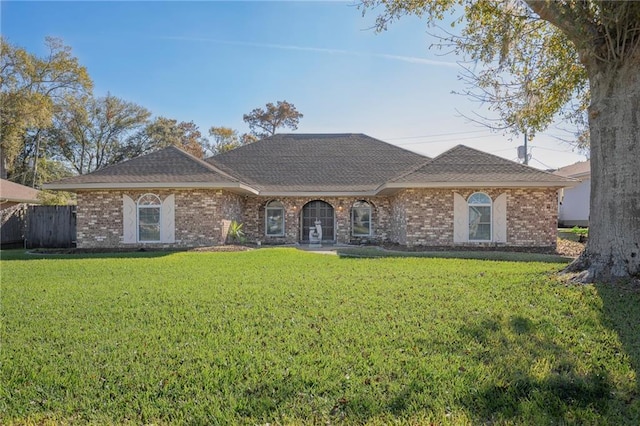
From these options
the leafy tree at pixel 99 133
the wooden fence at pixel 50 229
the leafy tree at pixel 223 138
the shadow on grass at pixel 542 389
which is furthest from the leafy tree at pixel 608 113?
the leafy tree at pixel 99 133

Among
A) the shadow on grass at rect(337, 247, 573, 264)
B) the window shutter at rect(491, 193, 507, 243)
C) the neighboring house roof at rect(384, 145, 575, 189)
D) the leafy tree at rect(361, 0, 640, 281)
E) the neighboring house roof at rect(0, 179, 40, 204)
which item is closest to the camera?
the leafy tree at rect(361, 0, 640, 281)

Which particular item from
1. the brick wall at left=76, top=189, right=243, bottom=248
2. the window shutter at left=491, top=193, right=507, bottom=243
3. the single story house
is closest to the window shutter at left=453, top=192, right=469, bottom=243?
the window shutter at left=491, top=193, right=507, bottom=243

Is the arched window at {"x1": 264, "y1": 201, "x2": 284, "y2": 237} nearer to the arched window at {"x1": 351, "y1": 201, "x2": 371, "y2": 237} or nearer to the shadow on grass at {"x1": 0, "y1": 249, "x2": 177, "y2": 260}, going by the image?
the arched window at {"x1": 351, "y1": 201, "x2": 371, "y2": 237}

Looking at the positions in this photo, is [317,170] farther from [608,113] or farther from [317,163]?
[608,113]

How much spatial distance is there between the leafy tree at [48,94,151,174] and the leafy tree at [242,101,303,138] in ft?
32.7

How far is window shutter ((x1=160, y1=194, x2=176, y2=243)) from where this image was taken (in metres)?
15.5

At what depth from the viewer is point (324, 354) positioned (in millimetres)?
4160

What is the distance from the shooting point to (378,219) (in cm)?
1920

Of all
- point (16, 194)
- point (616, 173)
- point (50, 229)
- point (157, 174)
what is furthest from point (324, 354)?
point (16, 194)

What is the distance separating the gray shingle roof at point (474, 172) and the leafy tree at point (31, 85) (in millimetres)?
24084

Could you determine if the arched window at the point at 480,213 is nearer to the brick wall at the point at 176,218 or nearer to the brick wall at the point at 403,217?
the brick wall at the point at 403,217

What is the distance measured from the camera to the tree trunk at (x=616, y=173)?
659 centimetres

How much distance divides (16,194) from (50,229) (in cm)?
415

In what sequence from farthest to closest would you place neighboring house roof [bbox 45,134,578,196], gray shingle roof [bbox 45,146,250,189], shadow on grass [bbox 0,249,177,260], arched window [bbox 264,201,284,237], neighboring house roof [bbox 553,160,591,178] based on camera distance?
1. neighboring house roof [bbox 553,160,591,178]
2. arched window [bbox 264,201,284,237]
3. gray shingle roof [bbox 45,146,250,189]
4. neighboring house roof [bbox 45,134,578,196]
5. shadow on grass [bbox 0,249,177,260]
